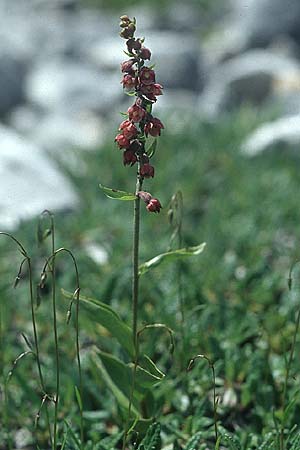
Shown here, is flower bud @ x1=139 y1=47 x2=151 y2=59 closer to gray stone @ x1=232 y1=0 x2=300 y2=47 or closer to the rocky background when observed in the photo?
the rocky background

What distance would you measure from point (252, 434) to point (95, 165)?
3.30m

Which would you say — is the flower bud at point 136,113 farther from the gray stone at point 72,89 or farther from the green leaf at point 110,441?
the gray stone at point 72,89

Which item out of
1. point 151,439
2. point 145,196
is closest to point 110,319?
point 151,439

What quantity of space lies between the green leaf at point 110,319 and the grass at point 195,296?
0.29 meters

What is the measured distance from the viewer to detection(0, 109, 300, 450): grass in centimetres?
264

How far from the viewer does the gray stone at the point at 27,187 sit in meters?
4.58

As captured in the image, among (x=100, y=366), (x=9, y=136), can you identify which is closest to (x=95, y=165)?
(x=9, y=136)

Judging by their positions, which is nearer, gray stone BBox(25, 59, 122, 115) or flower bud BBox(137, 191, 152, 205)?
flower bud BBox(137, 191, 152, 205)

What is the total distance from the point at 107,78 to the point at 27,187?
16.8 feet

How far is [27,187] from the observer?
4.76 meters

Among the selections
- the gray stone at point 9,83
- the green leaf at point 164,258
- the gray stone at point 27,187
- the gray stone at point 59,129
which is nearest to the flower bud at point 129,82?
the green leaf at point 164,258

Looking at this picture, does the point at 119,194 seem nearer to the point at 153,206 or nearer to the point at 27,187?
the point at 153,206

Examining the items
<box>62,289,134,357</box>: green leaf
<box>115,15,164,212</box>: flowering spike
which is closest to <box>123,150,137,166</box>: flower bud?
<box>115,15,164,212</box>: flowering spike

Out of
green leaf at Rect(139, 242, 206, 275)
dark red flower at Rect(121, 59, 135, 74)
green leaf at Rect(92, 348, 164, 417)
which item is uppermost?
dark red flower at Rect(121, 59, 135, 74)
